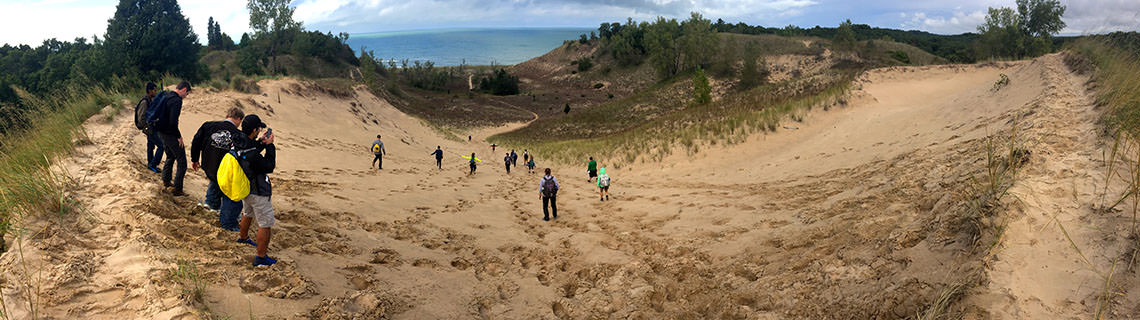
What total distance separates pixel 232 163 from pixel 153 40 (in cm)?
4607

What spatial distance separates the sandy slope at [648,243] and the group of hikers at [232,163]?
21cm

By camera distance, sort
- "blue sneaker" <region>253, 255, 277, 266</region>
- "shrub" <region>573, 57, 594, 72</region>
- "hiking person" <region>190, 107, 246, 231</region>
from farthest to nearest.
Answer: "shrub" <region>573, 57, 594, 72</region> → "hiking person" <region>190, 107, 246, 231</region> → "blue sneaker" <region>253, 255, 277, 266</region>

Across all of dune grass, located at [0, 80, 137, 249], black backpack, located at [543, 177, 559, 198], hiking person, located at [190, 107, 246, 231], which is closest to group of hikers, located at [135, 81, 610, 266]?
hiking person, located at [190, 107, 246, 231]

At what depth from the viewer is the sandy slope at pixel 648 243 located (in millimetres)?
3434

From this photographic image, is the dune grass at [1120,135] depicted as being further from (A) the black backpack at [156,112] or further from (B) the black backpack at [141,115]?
(B) the black backpack at [141,115]

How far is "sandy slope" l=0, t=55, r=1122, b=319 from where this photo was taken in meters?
3.43

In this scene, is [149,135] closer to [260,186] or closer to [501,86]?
[260,186]

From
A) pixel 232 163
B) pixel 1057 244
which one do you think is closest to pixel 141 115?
pixel 232 163

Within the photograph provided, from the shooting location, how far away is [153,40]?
3747cm

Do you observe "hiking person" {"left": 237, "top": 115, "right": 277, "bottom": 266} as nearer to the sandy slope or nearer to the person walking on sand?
the person walking on sand

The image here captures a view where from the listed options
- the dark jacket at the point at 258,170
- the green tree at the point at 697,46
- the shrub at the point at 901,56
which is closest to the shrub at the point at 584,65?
the green tree at the point at 697,46

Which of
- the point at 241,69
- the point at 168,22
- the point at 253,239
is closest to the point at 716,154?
the point at 253,239

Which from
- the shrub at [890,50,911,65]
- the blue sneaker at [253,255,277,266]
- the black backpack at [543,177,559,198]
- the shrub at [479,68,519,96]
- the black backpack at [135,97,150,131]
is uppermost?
the shrub at [890,50,911,65]

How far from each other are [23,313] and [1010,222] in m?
7.10
